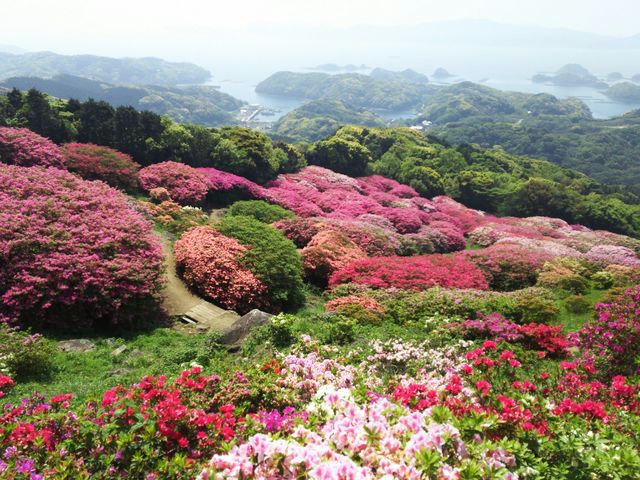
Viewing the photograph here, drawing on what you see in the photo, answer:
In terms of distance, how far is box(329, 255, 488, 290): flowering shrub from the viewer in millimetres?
14664

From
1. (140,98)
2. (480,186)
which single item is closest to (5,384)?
(480,186)

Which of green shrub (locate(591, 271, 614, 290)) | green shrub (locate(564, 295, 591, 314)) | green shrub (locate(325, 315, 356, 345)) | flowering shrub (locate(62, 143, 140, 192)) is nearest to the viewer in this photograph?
green shrub (locate(325, 315, 356, 345))

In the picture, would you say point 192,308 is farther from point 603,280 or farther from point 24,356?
point 603,280

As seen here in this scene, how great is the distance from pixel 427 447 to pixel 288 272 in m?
10.8

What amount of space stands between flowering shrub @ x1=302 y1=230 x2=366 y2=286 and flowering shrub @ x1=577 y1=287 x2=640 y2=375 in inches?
367

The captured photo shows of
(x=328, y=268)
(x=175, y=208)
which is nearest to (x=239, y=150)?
(x=175, y=208)

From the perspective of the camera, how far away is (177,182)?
840 inches

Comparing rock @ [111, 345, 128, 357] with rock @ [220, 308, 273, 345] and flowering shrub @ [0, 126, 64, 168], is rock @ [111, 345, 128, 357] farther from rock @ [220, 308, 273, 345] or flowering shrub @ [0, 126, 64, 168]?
flowering shrub @ [0, 126, 64, 168]

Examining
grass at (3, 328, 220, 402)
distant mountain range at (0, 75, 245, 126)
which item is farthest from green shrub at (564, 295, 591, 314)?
distant mountain range at (0, 75, 245, 126)

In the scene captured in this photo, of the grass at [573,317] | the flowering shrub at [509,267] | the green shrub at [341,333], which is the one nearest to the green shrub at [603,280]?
the grass at [573,317]

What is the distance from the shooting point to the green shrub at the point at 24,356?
7875 millimetres

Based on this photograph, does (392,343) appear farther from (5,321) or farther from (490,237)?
(490,237)

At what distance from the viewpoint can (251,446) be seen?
11.5ft

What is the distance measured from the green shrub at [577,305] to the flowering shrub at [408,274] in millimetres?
3104
